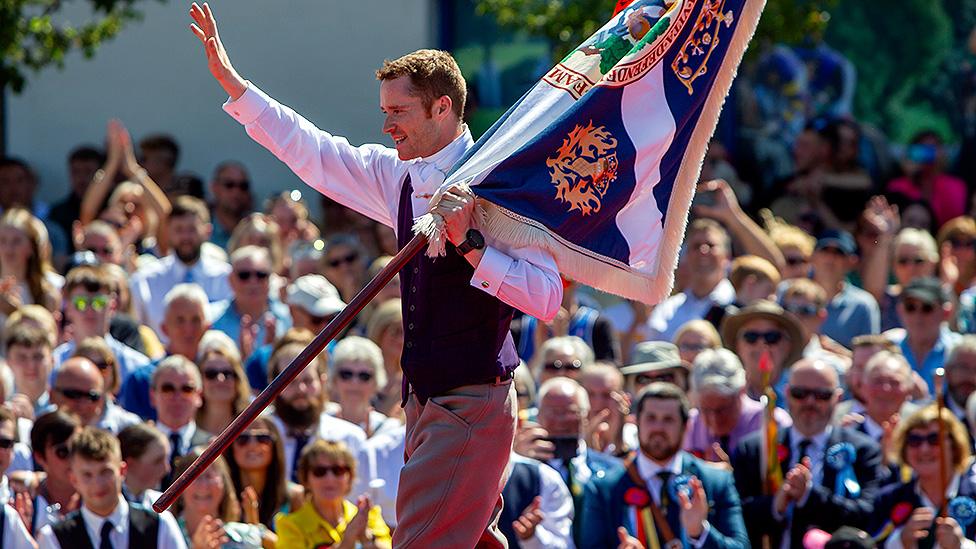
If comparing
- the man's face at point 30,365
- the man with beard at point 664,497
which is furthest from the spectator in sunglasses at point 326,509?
the man's face at point 30,365

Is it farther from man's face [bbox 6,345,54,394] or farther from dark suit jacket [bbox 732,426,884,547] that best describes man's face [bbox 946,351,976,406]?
man's face [bbox 6,345,54,394]

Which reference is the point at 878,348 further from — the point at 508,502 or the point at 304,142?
the point at 304,142

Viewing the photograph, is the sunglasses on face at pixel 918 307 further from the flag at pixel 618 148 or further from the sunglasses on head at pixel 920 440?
the flag at pixel 618 148

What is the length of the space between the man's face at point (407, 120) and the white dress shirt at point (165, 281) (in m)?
5.98

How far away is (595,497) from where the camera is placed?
919 centimetres

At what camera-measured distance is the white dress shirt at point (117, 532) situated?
835 centimetres

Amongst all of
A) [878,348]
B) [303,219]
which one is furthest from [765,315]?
[303,219]

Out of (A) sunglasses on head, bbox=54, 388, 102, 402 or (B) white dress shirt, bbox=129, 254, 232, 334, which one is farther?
(B) white dress shirt, bbox=129, 254, 232, 334

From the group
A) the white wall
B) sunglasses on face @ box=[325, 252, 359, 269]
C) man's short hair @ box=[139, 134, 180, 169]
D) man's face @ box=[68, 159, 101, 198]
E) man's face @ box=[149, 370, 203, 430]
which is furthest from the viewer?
the white wall

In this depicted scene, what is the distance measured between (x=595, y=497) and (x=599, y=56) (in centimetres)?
339

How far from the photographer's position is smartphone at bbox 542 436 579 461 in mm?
9320

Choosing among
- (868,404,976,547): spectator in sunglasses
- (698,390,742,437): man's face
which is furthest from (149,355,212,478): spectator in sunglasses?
(868,404,976,547): spectator in sunglasses

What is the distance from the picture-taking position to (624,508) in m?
9.12

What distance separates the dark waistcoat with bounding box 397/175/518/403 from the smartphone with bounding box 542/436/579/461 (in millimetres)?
3436
